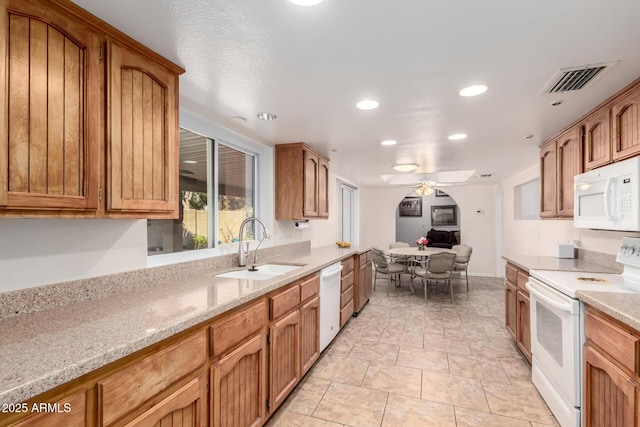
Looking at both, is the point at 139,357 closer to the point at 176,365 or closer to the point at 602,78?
the point at 176,365

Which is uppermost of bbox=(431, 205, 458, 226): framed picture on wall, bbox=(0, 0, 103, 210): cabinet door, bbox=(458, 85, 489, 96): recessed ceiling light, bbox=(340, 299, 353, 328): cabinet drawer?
bbox=(458, 85, 489, 96): recessed ceiling light

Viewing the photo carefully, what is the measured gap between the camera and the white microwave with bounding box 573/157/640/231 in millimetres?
1804

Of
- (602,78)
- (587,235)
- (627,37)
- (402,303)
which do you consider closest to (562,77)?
(602,78)

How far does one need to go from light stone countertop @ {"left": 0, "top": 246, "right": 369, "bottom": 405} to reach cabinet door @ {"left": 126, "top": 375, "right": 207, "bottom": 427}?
0.26 m

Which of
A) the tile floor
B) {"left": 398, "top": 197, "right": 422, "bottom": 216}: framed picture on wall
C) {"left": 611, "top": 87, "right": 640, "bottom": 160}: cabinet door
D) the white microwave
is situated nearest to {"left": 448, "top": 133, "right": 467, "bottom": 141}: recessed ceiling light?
the white microwave

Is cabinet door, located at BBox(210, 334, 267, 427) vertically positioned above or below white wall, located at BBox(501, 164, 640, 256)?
below

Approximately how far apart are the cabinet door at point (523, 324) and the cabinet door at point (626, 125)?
1312 millimetres

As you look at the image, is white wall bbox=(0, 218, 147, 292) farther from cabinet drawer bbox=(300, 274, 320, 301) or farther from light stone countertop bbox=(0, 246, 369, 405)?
cabinet drawer bbox=(300, 274, 320, 301)

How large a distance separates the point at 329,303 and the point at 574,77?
8.18 ft

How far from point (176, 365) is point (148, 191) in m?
0.82

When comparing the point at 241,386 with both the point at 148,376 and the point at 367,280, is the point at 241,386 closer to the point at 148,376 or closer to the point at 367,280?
the point at 148,376

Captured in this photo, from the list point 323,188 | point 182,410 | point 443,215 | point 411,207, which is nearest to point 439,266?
point 323,188

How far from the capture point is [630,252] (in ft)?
6.05

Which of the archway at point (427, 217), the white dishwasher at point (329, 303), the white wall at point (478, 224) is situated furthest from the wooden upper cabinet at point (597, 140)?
the archway at point (427, 217)
